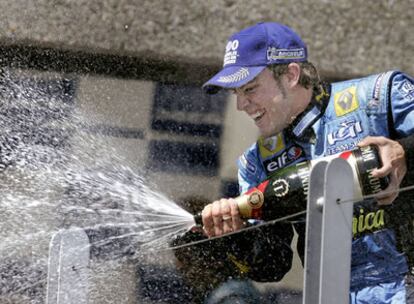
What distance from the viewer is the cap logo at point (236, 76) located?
2.42 metres

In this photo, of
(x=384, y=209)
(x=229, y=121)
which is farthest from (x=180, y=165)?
(x=384, y=209)

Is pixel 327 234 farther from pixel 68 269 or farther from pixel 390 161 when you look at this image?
pixel 68 269

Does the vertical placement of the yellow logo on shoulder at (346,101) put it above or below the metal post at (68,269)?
above

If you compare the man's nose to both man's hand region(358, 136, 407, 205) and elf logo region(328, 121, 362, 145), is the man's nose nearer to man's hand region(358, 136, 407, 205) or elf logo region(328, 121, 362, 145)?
elf logo region(328, 121, 362, 145)

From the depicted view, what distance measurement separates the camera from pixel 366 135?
2250 millimetres

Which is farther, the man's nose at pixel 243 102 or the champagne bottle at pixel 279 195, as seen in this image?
the man's nose at pixel 243 102

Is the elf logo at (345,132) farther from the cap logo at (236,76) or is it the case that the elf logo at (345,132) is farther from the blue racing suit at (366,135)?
the cap logo at (236,76)

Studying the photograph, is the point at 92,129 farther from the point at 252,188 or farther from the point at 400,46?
the point at 252,188

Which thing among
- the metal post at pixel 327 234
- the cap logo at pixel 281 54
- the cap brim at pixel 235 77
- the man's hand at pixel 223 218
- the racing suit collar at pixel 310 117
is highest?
the cap logo at pixel 281 54

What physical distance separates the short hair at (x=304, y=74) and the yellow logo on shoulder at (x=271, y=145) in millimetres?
147

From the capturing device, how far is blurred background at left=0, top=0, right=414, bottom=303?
13.0 ft

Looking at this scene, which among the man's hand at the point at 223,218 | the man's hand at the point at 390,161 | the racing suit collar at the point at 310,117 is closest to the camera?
the man's hand at the point at 390,161

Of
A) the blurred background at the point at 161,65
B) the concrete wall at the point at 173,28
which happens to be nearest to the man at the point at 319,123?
the blurred background at the point at 161,65

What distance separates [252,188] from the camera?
2.36 metres
